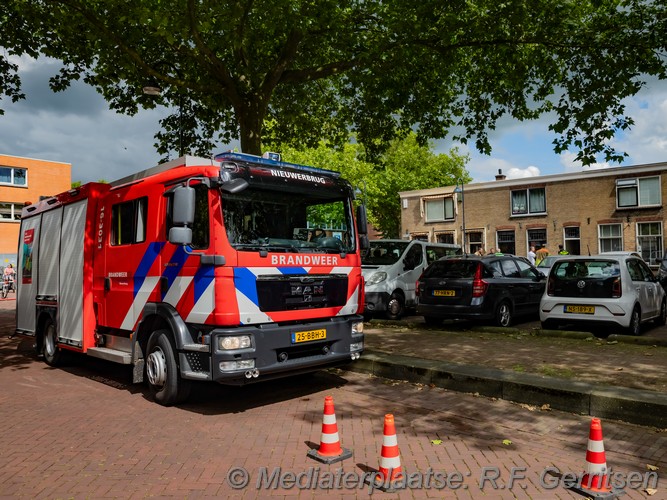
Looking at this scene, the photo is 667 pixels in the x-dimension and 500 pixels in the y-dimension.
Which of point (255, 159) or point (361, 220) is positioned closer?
point (255, 159)

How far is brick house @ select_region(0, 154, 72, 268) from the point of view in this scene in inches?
1508

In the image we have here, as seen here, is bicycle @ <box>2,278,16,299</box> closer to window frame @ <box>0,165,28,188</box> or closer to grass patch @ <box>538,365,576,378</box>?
window frame @ <box>0,165,28,188</box>

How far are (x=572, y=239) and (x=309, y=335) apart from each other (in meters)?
29.8

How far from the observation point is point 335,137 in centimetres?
1775

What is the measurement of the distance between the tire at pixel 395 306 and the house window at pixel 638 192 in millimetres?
22872

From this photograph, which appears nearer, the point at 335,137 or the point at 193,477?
the point at 193,477

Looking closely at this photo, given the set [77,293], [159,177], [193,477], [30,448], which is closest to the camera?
[193,477]

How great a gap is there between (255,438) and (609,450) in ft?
10.4

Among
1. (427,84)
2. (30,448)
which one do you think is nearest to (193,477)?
(30,448)

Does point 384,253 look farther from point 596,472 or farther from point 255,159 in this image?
point 596,472

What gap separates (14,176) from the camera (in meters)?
40.0

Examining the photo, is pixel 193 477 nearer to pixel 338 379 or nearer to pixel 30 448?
pixel 30 448

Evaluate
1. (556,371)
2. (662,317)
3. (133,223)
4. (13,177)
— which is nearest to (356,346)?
(556,371)

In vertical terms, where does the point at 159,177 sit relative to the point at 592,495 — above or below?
above
